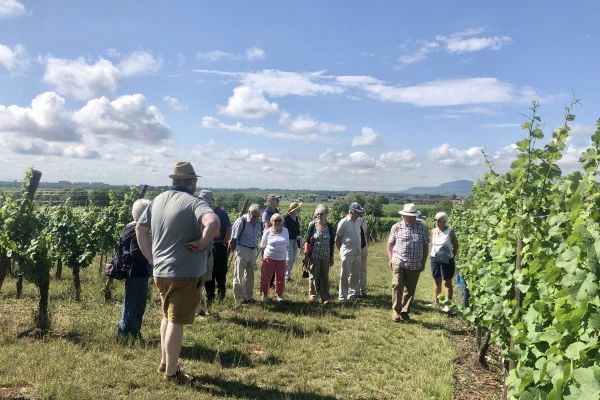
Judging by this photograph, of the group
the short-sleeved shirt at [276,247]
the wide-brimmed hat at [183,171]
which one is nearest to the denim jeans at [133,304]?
the wide-brimmed hat at [183,171]

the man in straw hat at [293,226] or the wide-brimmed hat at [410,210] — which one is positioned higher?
the wide-brimmed hat at [410,210]

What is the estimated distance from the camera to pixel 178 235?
12.6 feet

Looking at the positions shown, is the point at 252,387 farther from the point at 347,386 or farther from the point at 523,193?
the point at 523,193

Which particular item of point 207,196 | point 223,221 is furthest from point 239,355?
point 207,196

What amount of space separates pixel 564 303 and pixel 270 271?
5528 mm

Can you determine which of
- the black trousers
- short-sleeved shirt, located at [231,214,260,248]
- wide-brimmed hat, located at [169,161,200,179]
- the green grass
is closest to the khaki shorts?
the green grass

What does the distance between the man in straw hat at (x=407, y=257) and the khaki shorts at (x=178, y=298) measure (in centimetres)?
369

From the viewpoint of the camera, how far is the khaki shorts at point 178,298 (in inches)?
151

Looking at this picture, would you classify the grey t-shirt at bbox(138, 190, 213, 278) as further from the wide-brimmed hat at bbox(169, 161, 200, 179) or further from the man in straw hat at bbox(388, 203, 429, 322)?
the man in straw hat at bbox(388, 203, 429, 322)

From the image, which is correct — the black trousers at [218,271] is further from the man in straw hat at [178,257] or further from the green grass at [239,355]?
the man in straw hat at [178,257]

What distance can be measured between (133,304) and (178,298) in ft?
4.59

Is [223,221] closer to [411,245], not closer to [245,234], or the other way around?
[245,234]

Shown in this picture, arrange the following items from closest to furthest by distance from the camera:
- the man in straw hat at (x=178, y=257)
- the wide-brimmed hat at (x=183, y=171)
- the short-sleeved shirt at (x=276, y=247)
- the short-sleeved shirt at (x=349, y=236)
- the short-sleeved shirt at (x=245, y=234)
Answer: the man in straw hat at (x=178, y=257), the wide-brimmed hat at (x=183, y=171), the short-sleeved shirt at (x=245, y=234), the short-sleeved shirt at (x=276, y=247), the short-sleeved shirt at (x=349, y=236)

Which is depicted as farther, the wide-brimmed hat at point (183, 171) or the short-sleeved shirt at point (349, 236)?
the short-sleeved shirt at point (349, 236)
